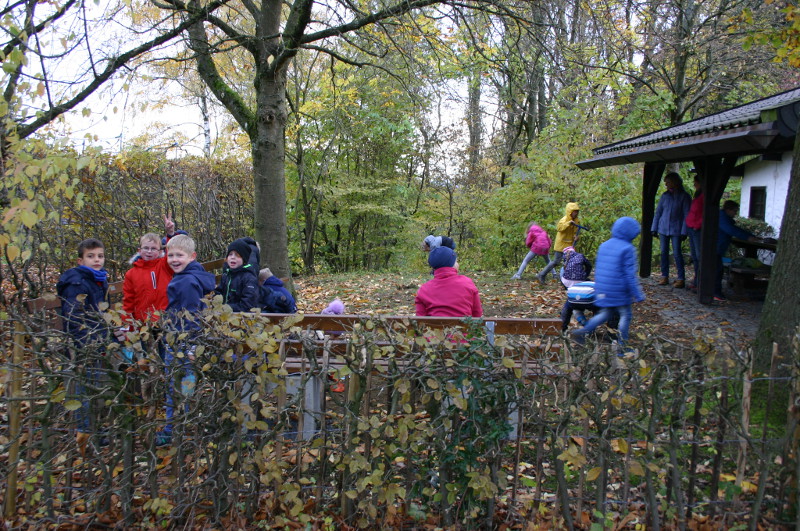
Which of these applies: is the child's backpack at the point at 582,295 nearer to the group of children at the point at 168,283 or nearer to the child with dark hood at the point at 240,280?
the group of children at the point at 168,283

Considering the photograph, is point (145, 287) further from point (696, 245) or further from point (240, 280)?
point (696, 245)

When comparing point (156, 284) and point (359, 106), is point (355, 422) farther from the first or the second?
point (359, 106)

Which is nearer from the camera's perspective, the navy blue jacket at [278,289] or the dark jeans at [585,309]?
the navy blue jacket at [278,289]

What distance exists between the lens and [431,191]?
20.4 m

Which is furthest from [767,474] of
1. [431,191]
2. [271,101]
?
[431,191]

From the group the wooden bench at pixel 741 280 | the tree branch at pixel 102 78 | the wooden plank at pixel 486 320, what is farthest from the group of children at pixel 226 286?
the wooden bench at pixel 741 280

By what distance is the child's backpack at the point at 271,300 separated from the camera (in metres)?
5.35

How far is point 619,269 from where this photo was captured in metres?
5.85

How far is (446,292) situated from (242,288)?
5.96ft

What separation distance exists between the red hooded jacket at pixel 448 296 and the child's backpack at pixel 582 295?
1909 mm

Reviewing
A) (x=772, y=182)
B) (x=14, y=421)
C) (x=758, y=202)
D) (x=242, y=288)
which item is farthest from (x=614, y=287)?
(x=758, y=202)

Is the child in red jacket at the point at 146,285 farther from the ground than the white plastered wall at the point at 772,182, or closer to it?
closer to it

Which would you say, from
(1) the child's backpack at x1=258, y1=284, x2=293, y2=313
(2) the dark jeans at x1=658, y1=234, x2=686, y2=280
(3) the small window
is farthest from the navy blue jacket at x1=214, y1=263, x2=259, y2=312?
(3) the small window

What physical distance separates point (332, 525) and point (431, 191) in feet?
58.7
